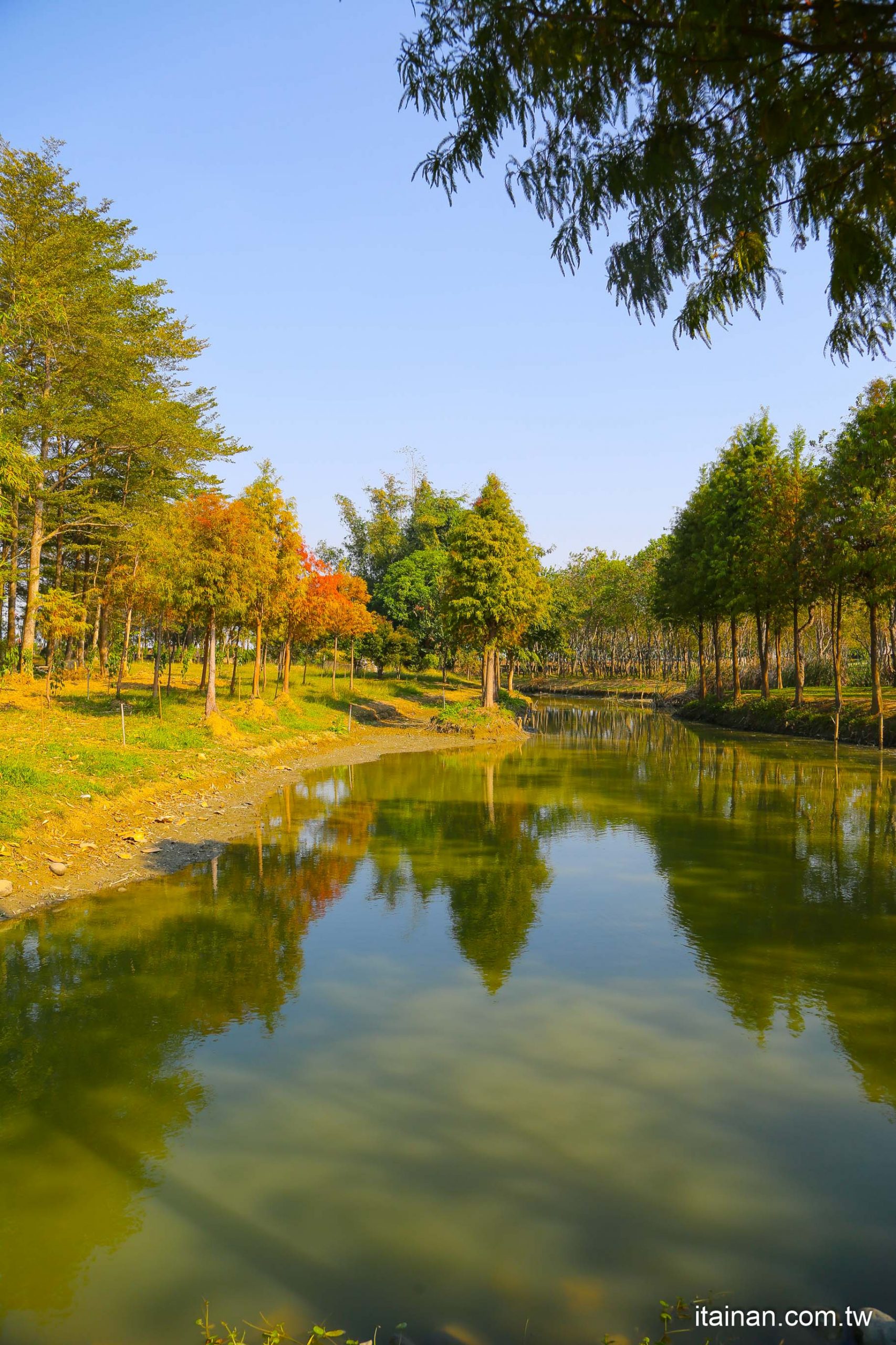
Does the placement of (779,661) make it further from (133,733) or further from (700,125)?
(700,125)

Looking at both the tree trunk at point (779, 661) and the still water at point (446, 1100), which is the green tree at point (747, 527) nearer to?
the tree trunk at point (779, 661)

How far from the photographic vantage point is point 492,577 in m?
43.5

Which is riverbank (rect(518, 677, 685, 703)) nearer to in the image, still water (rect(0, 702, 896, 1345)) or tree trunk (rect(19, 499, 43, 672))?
→ tree trunk (rect(19, 499, 43, 672))

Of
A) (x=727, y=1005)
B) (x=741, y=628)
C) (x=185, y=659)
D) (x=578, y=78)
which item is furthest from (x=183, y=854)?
(x=741, y=628)

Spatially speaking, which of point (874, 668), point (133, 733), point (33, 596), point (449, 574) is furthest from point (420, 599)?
point (133, 733)

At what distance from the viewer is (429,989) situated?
8805mm

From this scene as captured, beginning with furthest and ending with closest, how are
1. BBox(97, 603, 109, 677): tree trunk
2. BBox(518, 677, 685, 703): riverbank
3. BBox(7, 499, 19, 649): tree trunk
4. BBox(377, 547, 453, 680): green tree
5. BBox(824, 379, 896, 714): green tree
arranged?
1. BBox(518, 677, 685, 703): riverbank
2. BBox(377, 547, 453, 680): green tree
3. BBox(97, 603, 109, 677): tree trunk
4. BBox(824, 379, 896, 714): green tree
5. BBox(7, 499, 19, 649): tree trunk

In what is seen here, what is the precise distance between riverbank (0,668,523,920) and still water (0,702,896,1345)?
4.12ft

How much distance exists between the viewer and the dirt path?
11641mm

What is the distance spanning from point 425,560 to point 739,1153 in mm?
63552

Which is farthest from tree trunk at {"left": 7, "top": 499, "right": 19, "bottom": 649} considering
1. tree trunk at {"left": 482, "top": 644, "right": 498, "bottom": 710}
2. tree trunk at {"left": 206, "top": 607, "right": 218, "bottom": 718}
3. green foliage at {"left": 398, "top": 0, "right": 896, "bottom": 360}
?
tree trunk at {"left": 482, "top": 644, "right": 498, "bottom": 710}

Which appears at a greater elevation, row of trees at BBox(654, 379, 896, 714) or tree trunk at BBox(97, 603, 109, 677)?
row of trees at BBox(654, 379, 896, 714)

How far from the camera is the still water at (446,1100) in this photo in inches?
178

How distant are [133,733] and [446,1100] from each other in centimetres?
1861
